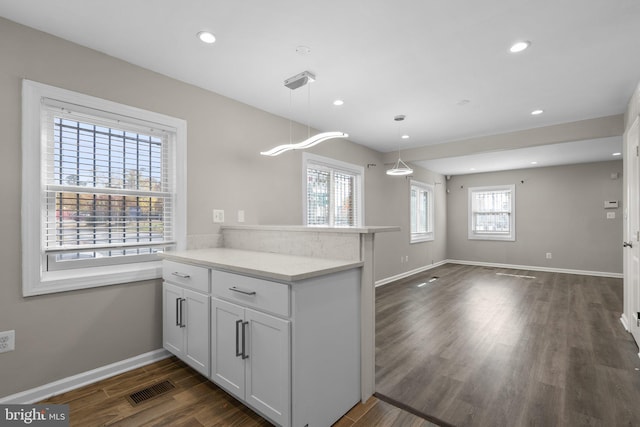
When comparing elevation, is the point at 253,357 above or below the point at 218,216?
below

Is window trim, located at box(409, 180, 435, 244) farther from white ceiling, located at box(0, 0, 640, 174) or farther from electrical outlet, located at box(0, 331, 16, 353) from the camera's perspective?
electrical outlet, located at box(0, 331, 16, 353)

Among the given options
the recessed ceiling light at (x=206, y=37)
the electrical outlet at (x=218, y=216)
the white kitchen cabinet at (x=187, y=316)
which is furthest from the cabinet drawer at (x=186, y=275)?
the recessed ceiling light at (x=206, y=37)

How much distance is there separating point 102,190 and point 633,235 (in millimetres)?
4730

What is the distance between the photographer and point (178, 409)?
1887 millimetres

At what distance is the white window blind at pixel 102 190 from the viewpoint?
214cm

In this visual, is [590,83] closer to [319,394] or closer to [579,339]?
[579,339]

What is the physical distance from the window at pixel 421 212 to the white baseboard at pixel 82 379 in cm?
521

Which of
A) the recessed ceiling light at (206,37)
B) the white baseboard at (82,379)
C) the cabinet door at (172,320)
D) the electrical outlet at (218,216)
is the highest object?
the recessed ceiling light at (206,37)

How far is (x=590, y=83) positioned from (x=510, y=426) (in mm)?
3009

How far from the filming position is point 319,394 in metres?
1.64

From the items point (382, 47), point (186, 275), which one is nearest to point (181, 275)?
point (186, 275)

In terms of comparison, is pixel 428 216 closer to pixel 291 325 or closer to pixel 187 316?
pixel 187 316

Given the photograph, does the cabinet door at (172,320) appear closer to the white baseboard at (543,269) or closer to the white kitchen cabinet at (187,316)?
the white kitchen cabinet at (187,316)

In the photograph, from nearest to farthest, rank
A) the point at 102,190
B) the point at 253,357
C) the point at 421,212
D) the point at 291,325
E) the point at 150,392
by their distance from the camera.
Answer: the point at 291,325
the point at 253,357
the point at 150,392
the point at 102,190
the point at 421,212
